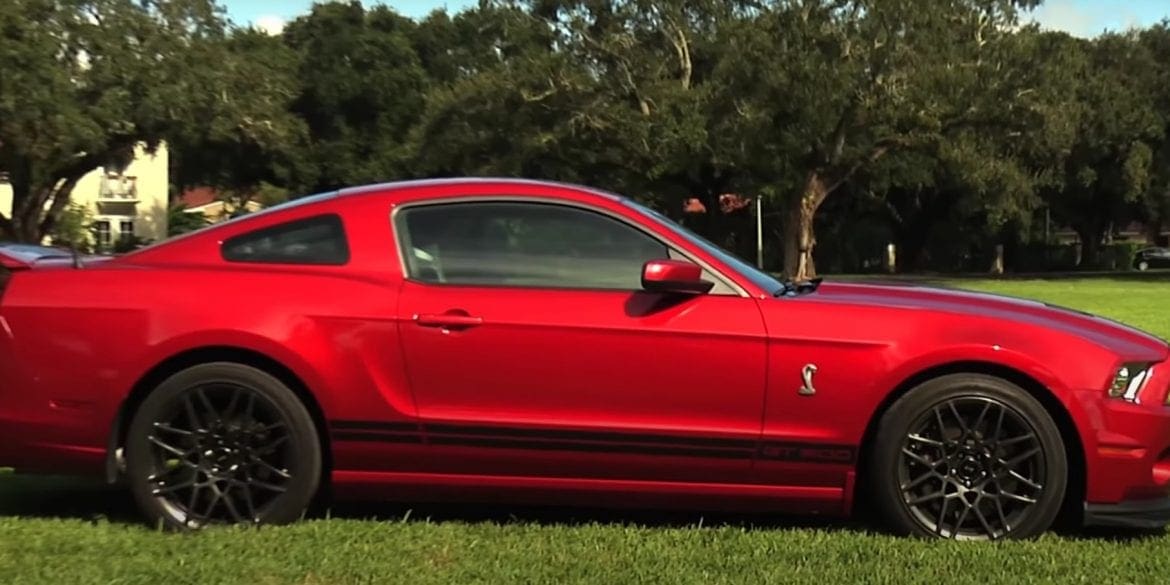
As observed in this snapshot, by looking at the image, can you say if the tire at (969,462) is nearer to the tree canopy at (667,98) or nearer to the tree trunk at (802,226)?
the tree canopy at (667,98)

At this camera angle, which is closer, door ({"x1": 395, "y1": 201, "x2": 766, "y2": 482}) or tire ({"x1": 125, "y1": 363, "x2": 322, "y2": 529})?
door ({"x1": 395, "y1": 201, "x2": 766, "y2": 482})

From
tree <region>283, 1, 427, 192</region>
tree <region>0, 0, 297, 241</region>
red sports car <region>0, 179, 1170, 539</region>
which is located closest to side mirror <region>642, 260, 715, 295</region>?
red sports car <region>0, 179, 1170, 539</region>

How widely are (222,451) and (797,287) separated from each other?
8.11ft

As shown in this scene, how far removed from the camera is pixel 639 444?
4492 millimetres

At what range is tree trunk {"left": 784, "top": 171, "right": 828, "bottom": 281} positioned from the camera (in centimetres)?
3167

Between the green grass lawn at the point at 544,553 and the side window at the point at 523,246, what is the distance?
1005 mm

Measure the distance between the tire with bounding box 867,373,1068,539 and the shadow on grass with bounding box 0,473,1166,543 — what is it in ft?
0.84

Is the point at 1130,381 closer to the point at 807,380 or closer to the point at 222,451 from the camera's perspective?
the point at 807,380

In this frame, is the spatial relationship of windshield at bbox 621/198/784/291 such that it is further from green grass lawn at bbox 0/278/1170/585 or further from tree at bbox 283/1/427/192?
tree at bbox 283/1/427/192

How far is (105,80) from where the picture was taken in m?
27.9

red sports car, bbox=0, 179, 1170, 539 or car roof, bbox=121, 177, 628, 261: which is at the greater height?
car roof, bbox=121, 177, 628, 261

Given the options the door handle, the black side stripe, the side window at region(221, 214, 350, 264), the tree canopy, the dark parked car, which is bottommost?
the dark parked car

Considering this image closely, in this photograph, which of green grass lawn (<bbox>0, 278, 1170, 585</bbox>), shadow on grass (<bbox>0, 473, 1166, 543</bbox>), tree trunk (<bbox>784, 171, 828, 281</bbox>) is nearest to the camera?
green grass lawn (<bbox>0, 278, 1170, 585</bbox>)

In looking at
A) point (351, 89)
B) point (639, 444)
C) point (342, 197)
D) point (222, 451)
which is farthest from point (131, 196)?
point (639, 444)
